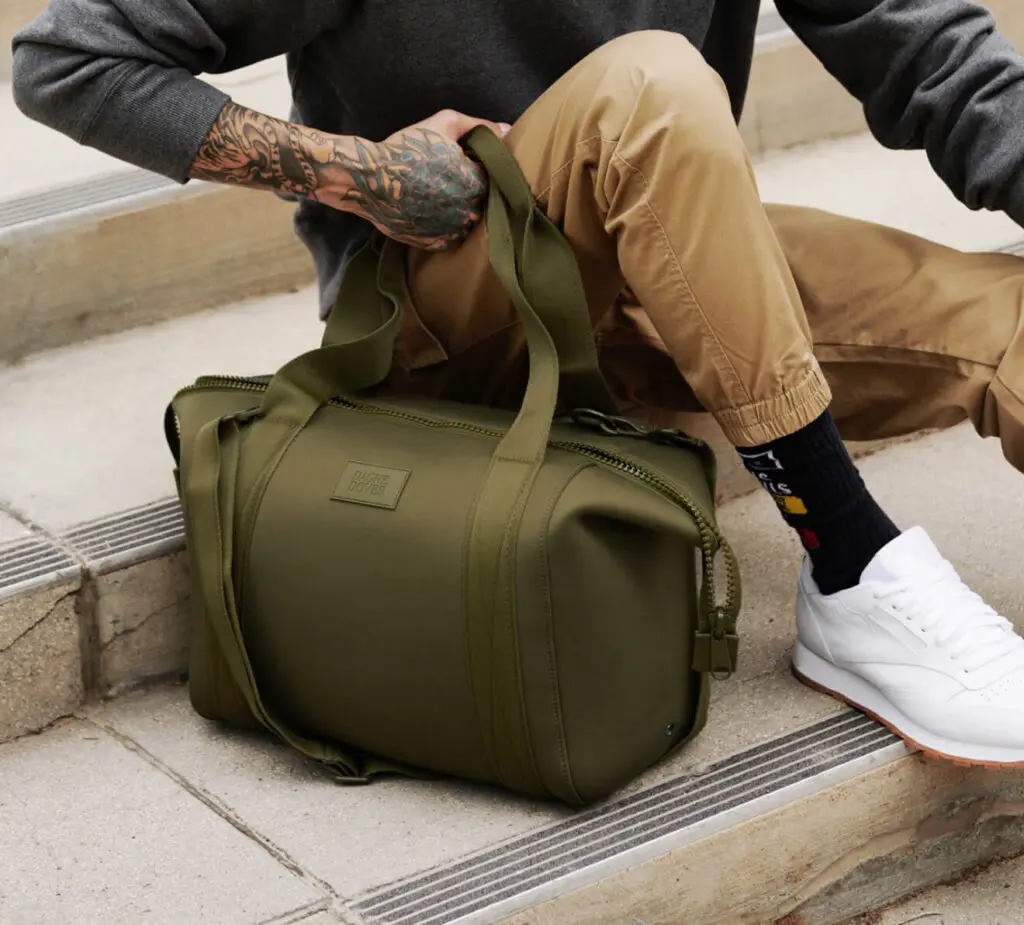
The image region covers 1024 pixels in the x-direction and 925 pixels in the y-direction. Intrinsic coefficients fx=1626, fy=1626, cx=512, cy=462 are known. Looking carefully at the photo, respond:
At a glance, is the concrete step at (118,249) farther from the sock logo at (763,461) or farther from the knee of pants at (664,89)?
the sock logo at (763,461)

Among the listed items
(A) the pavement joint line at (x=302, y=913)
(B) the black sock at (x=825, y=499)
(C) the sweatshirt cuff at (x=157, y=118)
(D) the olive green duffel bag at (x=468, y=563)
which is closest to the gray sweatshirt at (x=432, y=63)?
(C) the sweatshirt cuff at (x=157, y=118)

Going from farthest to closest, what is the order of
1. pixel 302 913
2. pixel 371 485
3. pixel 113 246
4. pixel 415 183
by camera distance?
pixel 113 246 < pixel 415 183 < pixel 371 485 < pixel 302 913

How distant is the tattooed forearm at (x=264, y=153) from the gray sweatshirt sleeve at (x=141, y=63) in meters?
0.01

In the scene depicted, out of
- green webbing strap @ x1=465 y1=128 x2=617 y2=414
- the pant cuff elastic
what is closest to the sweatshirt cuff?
green webbing strap @ x1=465 y1=128 x2=617 y2=414

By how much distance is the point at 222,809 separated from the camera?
4.53ft

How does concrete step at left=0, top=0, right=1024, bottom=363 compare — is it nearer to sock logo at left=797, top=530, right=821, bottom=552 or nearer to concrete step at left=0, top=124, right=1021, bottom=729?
concrete step at left=0, top=124, right=1021, bottom=729

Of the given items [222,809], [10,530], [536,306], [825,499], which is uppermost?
[536,306]

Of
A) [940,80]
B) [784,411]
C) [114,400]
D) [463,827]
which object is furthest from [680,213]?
[114,400]

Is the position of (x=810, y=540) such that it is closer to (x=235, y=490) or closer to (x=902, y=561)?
(x=902, y=561)

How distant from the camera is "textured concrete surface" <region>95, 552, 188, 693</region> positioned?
5.03 feet

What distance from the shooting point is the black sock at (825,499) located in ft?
4.56

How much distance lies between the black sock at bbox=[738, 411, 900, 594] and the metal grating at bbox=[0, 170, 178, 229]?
0.99 metres

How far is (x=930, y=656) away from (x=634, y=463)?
12.8 inches

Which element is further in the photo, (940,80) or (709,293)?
(940,80)
